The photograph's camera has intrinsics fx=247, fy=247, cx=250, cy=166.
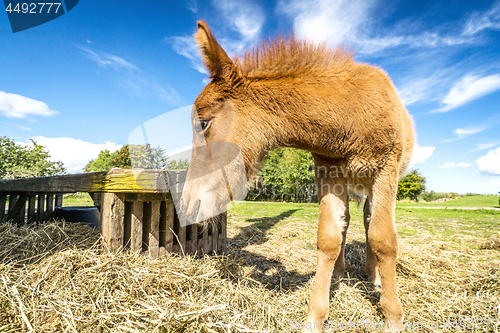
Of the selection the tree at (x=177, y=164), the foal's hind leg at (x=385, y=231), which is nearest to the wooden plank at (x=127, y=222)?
the tree at (x=177, y=164)

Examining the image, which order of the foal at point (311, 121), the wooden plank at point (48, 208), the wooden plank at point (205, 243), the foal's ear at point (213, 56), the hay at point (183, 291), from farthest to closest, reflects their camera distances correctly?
the wooden plank at point (48, 208)
the wooden plank at point (205, 243)
the foal at point (311, 121)
the foal's ear at point (213, 56)
the hay at point (183, 291)

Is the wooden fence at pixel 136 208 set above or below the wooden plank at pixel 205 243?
above

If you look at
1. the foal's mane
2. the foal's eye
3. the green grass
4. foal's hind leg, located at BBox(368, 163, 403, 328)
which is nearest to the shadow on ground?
foal's hind leg, located at BBox(368, 163, 403, 328)

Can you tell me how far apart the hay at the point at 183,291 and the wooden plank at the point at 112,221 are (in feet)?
0.48

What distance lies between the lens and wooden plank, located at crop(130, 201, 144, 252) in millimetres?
3192

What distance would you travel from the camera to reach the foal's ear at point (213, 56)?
214cm

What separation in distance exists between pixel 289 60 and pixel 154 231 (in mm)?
2742

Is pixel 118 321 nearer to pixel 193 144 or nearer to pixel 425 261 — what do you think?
pixel 193 144

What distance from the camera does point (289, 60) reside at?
247cm

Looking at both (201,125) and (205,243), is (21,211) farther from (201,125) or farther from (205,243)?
(201,125)

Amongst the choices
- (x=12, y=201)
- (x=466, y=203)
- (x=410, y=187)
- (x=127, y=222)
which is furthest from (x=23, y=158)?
(x=410, y=187)

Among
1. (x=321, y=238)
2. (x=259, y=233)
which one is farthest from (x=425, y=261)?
(x=259, y=233)

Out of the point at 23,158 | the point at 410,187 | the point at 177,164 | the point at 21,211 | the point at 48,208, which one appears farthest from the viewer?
the point at 410,187

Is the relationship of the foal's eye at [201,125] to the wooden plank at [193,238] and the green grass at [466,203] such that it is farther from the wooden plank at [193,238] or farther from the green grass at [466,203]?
the green grass at [466,203]
